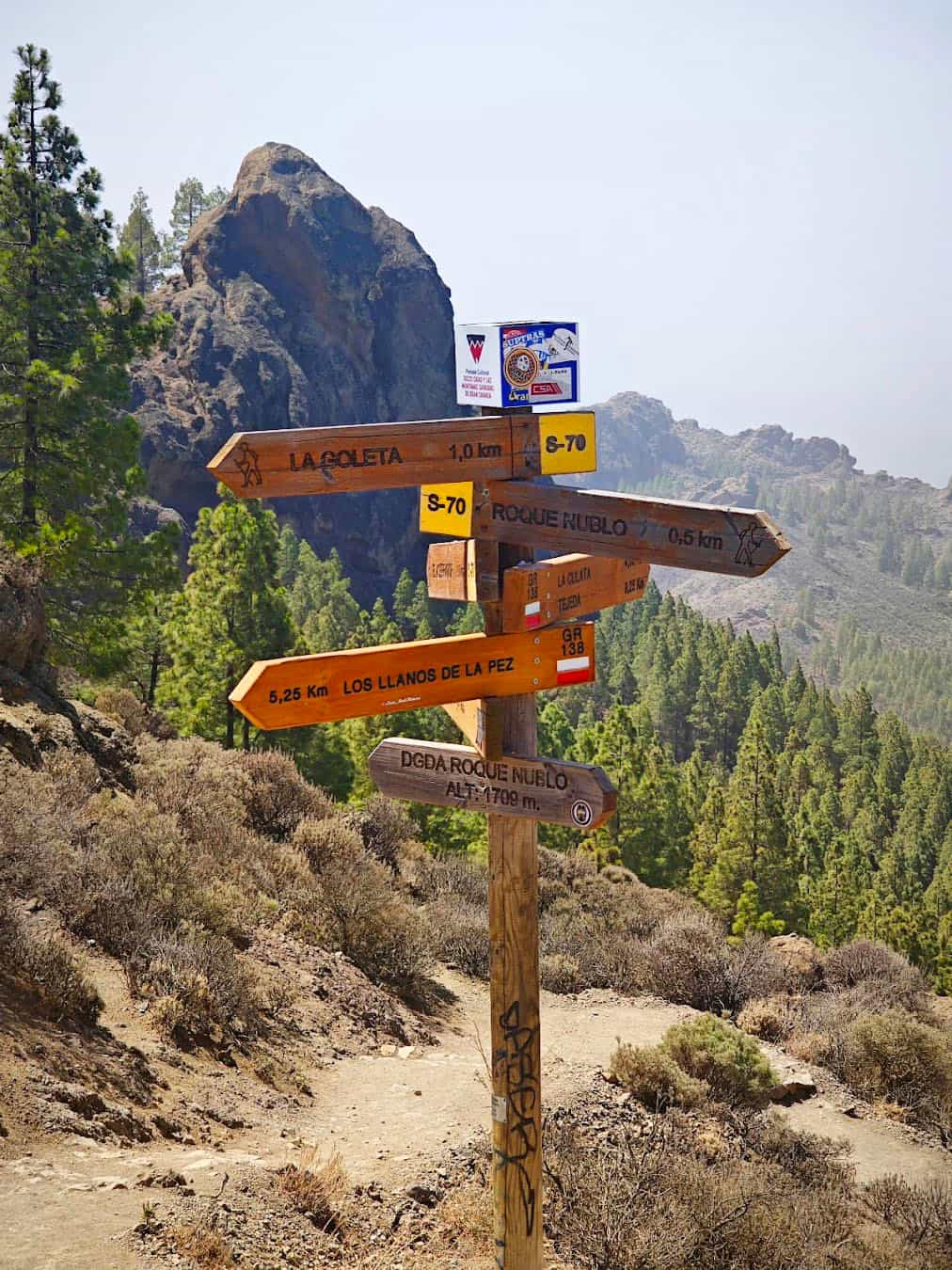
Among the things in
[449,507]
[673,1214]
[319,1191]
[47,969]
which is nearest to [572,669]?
[449,507]

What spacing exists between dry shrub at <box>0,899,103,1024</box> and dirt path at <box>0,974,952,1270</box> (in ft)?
4.34

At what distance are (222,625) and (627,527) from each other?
17.4m

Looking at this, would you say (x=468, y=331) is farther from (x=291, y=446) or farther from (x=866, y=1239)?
(x=866, y=1239)

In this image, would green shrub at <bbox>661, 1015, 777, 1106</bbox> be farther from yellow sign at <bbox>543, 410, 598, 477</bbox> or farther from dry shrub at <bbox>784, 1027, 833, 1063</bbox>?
yellow sign at <bbox>543, 410, 598, 477</bbox>

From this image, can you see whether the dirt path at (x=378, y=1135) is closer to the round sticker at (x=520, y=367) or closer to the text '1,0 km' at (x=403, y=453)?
the text '1,0 km' at (x=403, y=453)

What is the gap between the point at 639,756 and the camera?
33625 millimetres

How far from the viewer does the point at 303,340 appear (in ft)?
265

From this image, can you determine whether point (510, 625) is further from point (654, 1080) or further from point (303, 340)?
point (303, 340)

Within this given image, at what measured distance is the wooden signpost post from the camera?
5.00 m

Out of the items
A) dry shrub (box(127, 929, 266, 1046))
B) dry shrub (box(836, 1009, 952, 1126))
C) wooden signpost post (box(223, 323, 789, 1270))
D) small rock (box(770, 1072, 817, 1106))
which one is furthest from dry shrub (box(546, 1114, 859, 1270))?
dry shrub (box(836, 1009, 952, 1126))

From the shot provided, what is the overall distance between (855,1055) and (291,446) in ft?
33.5

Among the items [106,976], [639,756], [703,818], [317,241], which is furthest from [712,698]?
[106,976]

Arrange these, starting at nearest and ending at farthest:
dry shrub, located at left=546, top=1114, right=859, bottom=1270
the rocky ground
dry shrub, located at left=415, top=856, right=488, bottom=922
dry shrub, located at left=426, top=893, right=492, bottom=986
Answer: the rocky ground
dry shrub, located at left=546, top=1114, right=859, bottom=1270
dry shrub, located at left=426, top=893, right=492, bottom=986
dry shrub, located at left=415, top=856, right=488, bottom=922

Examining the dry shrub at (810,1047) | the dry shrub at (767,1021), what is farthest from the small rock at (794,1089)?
the dry shrub at (767,1021)
